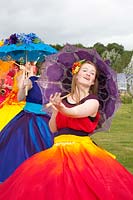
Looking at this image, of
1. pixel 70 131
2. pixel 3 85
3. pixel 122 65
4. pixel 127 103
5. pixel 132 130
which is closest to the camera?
pixel 70 131

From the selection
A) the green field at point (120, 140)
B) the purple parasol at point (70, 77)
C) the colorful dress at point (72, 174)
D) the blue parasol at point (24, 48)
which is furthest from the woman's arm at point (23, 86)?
the green field at point (120, 140)

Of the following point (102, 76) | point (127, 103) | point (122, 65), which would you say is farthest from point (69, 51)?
point (122, 65)

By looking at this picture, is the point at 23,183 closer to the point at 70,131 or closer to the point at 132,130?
the point at 70,131

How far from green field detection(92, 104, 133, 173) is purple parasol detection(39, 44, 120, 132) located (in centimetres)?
377

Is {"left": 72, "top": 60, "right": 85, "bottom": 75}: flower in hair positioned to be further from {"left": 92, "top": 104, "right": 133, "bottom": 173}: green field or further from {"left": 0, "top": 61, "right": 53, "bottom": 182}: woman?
{"left": 92, "top": 104, "right": 133, "bottom": 173}: green field

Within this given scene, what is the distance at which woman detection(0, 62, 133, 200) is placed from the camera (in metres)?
3.99

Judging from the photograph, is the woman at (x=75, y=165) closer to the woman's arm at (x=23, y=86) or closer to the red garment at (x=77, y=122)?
the red garment at (x=77, y=122)

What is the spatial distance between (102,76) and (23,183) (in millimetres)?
1195

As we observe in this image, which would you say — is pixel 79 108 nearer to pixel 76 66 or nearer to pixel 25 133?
pixel 76 66

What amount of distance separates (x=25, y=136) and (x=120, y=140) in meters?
6.39

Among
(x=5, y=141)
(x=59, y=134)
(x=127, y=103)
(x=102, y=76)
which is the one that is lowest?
(x=127, y=103)

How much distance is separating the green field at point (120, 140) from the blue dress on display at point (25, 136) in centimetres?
235

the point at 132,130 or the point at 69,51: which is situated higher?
the point at 69,51

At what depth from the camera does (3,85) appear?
8750mm
